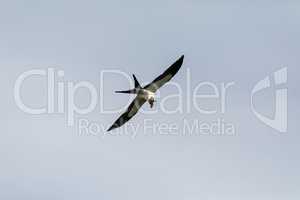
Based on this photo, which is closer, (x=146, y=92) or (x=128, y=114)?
(x=146, y=92)

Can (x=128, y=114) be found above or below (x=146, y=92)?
below

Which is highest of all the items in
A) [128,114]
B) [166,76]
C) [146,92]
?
[166,76]

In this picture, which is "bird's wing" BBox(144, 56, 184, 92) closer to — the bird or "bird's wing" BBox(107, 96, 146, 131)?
the bird

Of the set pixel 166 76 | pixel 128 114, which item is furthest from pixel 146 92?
pixel 128 114

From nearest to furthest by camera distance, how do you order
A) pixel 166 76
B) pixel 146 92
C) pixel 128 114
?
pixel 146 92 → pixel 166 76 → pixel 128 114

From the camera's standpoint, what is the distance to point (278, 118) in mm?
127438

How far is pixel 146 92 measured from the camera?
4038 inches

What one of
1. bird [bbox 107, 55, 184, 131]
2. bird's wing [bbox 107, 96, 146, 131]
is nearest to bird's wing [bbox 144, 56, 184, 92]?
bird [bbox 107, 55, 184, 131]

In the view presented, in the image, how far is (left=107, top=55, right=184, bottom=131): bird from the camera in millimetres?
102312

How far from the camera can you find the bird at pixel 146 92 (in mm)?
102312

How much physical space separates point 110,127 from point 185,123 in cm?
1040

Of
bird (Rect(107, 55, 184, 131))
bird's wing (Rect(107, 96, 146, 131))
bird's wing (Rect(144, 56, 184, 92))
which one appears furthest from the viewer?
bird's wing (Rect(107, 96, 146, 131))

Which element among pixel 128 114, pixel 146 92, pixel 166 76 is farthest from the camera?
pixel 128 114

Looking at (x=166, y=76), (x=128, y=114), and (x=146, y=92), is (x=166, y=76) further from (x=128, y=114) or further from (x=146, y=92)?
(x=128, y=114)
